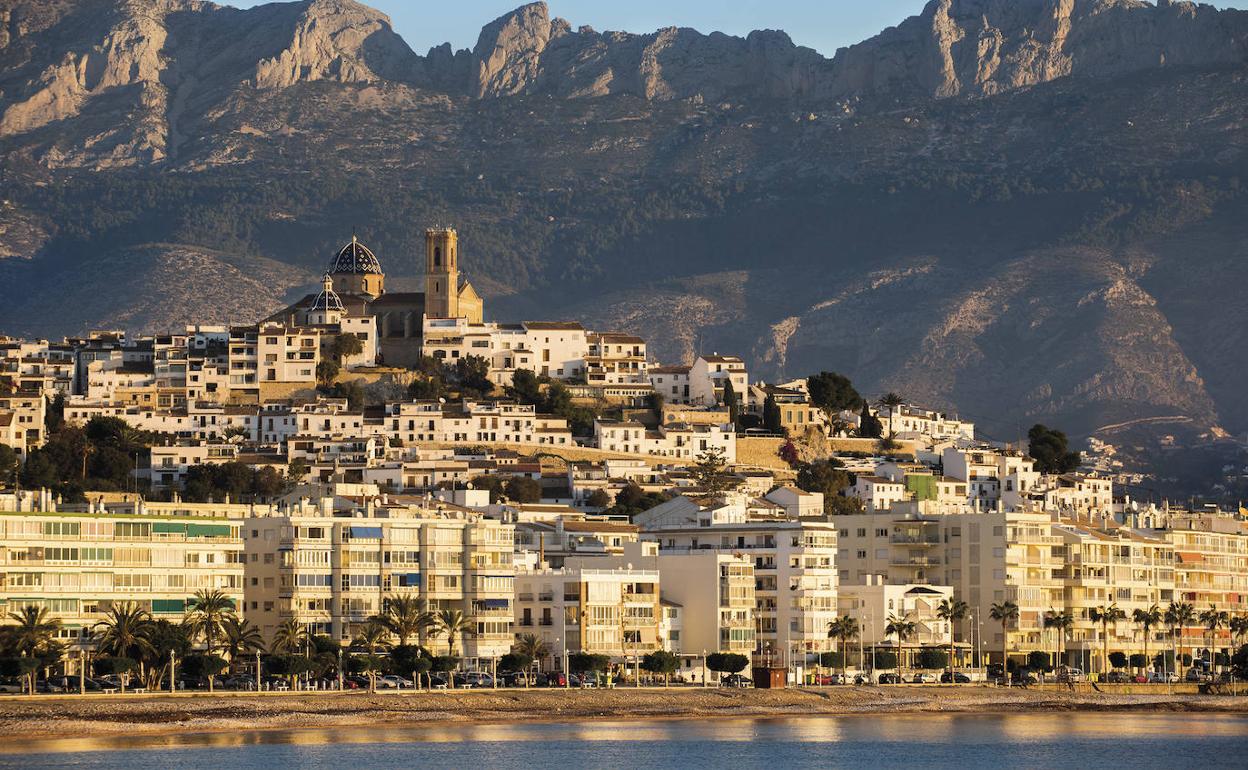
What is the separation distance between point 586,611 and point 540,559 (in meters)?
10.6

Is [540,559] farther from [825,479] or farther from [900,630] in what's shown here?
[825,479]

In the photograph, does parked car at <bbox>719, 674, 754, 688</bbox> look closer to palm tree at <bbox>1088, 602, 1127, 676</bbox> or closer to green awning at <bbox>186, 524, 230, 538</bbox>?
green awning at <bbox>186, 524, 230, 538</bbox>

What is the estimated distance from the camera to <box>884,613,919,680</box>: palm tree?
127875 millimetres

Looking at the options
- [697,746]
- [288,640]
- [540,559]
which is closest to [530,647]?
[288,640]

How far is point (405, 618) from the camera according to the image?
371ft

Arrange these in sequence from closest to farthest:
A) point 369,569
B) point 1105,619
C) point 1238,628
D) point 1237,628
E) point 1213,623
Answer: point 369,569 < point 1105,619 < point 1213,623 < point 1237,628 < point 1238,628

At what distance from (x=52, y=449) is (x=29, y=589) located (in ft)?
237

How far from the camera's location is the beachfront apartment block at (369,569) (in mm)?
113875

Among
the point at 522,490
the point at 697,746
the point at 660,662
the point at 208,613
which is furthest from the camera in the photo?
the point at 522,490

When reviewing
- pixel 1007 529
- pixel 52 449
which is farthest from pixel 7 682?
pixel 52 449

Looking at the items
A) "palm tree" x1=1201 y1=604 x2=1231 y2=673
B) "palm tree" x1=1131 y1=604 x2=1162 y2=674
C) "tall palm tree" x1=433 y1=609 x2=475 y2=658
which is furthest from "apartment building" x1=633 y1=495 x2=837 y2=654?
"palm tree" x1=1201 y1=604 x2=1231 y2=673

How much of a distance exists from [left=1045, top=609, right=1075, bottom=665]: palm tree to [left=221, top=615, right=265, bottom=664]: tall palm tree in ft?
142

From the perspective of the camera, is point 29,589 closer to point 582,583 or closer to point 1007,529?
point 582,583

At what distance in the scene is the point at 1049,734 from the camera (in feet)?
372
